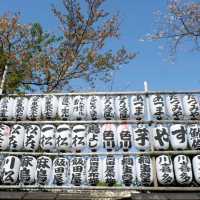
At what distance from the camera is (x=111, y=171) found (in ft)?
24.4

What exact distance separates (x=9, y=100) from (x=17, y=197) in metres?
3.01

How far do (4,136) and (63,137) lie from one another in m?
1.65

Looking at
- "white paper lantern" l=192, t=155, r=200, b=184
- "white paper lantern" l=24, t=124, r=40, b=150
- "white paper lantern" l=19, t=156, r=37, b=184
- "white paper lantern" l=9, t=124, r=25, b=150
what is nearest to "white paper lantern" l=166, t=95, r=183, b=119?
"white paper lantern" l=192, t=155, r=200, b=184

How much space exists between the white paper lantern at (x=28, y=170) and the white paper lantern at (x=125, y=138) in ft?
7.47

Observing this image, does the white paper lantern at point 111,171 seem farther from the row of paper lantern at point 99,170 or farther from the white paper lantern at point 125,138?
the white paper lantern at point 125,138

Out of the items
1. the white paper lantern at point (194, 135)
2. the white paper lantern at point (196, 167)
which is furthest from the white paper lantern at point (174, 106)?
the white paper lantern at point (196, 167)

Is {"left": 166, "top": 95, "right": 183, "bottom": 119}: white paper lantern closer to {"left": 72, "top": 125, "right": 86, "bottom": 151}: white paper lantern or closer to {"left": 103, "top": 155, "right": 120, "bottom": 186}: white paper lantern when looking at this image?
{"left": 103, "top": 155, "right": 120, "bottom": 186}: white paper lantern

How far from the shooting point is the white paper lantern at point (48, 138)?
7.97m

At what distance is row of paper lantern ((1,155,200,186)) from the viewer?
738cm

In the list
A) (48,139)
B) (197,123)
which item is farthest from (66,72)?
(197,123)

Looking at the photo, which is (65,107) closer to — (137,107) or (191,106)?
(137,107)

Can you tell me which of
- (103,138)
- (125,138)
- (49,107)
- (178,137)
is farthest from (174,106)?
(49,107)

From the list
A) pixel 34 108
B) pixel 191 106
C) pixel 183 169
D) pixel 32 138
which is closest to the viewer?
pixel 183 169

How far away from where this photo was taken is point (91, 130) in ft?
26.5
